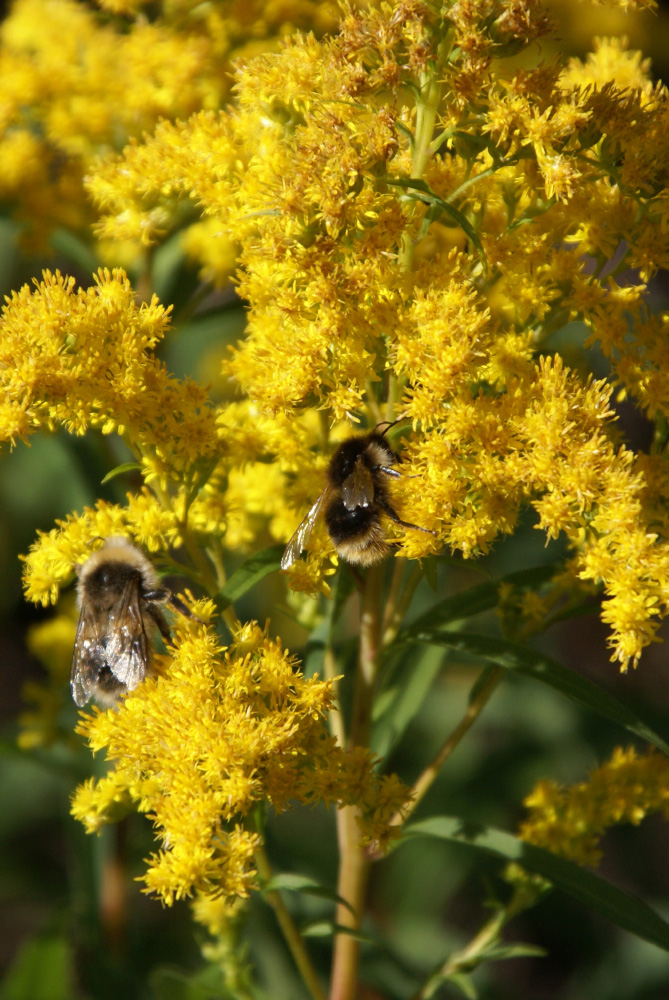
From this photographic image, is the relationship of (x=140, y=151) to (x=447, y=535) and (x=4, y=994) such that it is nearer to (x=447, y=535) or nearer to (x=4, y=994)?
(x=447, y=535)

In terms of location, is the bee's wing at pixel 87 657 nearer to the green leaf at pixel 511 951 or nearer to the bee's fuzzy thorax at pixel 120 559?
the bee's fuzzy thorax at pixel 120 559

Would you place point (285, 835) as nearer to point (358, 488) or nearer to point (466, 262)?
point (358, 488)

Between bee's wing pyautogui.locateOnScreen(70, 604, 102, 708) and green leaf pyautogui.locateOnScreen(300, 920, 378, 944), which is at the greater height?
bee's wing pyautogui.locateOnScreen(70, 604, 102, 708)

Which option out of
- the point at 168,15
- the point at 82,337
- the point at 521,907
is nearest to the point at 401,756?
the point at 521,907

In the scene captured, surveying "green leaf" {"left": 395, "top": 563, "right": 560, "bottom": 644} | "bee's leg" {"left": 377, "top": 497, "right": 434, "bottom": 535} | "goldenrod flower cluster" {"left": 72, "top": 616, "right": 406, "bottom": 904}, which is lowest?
"goldenrod flower cluster" {"left": 72, "top": 616, "right": 406, "bottom": 904}

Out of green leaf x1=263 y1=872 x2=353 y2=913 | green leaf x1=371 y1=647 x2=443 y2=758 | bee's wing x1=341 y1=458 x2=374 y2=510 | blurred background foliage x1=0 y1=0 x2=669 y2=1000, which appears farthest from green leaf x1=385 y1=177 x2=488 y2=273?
green leaf x1=263 y1=872 x2=353 y2=913

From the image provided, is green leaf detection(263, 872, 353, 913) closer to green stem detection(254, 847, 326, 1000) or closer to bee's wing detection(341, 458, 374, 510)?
green stem detection(254, 847, 326, 1000)
